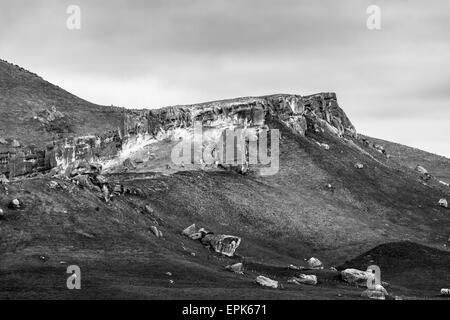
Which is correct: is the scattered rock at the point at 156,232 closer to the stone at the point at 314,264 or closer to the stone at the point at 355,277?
the stone at the point at 314,264

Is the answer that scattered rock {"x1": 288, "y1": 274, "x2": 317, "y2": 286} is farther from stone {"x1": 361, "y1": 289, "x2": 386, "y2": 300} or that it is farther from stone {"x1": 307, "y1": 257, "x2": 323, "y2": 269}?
stone {"x1": 307, "y1": 257, "x2": 323, "y2": 269}

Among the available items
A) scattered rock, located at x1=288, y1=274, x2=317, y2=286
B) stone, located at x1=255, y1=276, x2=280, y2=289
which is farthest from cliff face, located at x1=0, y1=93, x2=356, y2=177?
stone, located at x1=255, y1=276, x2=280, y2=289

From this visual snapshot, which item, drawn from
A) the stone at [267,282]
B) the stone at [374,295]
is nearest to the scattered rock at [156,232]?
the stone at [267,282]

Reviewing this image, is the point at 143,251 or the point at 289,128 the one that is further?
the point at 289,128

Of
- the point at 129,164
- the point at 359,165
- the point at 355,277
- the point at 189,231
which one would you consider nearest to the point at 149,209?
the point at 189,231

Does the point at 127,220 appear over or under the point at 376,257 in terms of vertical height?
over

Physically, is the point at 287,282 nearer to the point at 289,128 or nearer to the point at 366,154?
the point at 289,128
